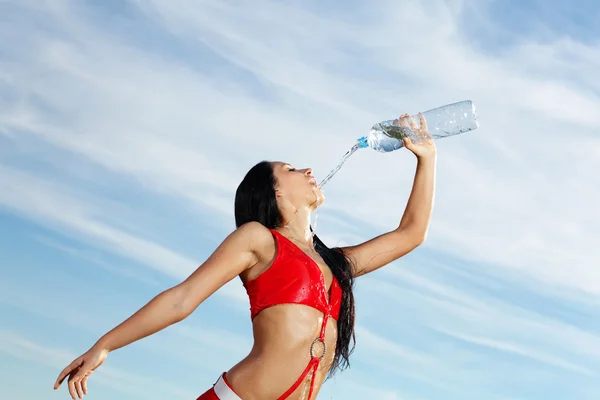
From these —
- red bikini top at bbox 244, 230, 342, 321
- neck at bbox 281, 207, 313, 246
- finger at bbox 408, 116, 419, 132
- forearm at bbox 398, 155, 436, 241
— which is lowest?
red bikini top at bbox 244, 230, 342, 321

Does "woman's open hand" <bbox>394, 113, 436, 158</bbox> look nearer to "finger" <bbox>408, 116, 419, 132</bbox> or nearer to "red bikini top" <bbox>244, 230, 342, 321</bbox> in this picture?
"finger" <bbox>408, 116, 419, 132</bbox>

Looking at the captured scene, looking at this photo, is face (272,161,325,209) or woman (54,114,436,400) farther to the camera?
face (272,161,325,209)

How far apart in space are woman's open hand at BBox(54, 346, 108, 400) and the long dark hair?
4.36 ft

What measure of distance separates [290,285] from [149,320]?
81 cm

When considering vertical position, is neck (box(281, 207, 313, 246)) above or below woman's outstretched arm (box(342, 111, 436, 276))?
below

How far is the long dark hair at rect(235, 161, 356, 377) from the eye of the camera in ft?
16.8

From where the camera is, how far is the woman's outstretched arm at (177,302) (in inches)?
172

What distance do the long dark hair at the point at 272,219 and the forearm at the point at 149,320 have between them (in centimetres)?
91

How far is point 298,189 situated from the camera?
209 inches

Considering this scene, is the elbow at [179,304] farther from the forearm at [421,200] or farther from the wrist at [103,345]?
the forearm at [421,200]

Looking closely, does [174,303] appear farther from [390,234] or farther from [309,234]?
[390,234]

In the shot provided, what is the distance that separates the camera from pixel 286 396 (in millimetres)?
4742

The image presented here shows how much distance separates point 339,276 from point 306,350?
0.56 meters

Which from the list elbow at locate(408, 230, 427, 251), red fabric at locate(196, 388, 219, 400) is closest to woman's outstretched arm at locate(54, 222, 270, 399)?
red fabric at locate(196, 388, 219, 400)
